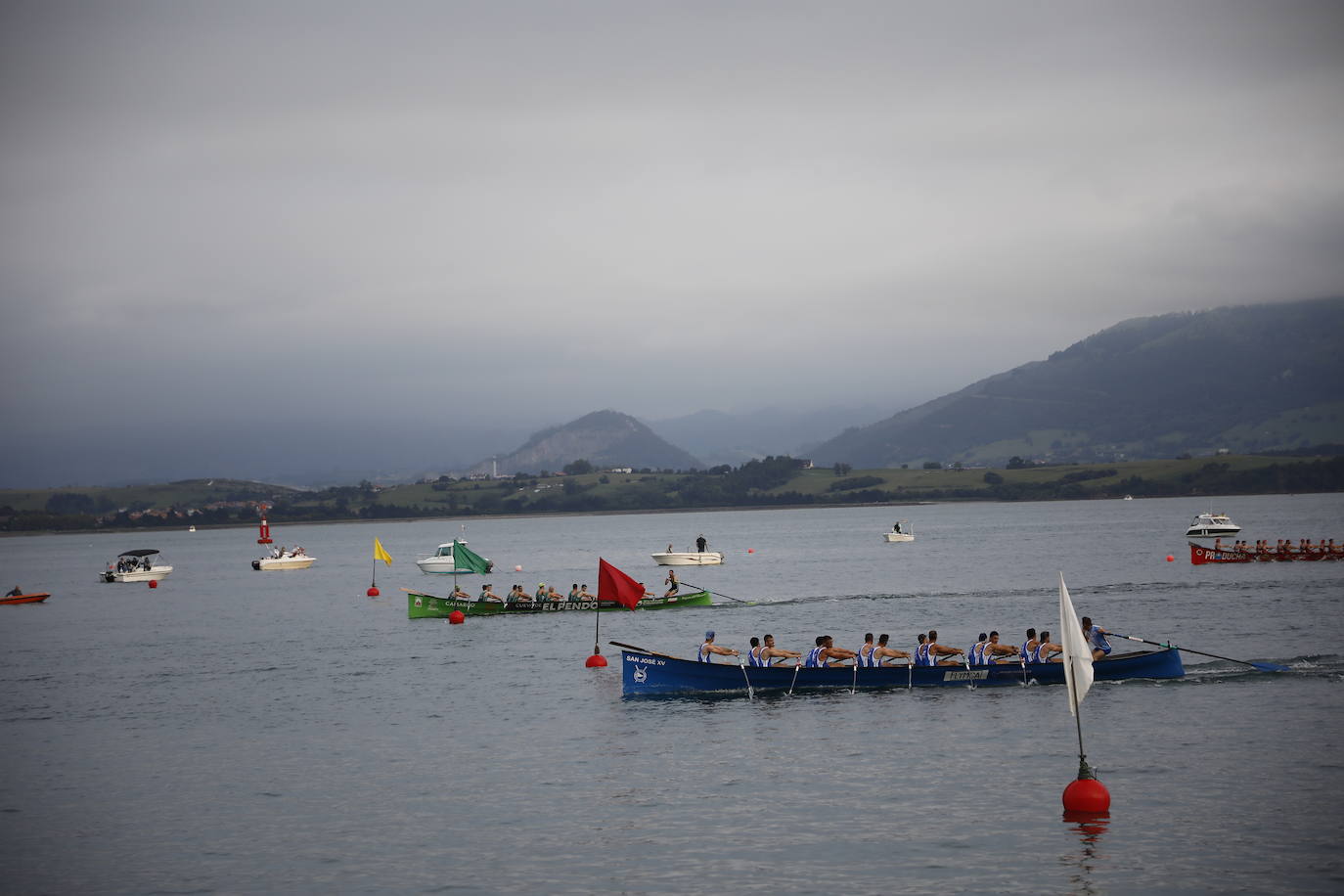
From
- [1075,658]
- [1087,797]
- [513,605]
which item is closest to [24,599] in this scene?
[513,605]

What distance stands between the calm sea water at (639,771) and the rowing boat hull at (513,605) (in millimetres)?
5879

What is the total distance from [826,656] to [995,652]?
19.2 ft

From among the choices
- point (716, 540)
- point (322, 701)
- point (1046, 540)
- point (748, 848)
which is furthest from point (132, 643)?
point (716, 540)

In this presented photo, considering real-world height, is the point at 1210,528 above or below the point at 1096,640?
above

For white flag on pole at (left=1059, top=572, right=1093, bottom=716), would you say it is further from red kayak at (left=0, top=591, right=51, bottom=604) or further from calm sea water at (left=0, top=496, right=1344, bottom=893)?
red kayak at (left=0, top=591, right=51, bottom=604)

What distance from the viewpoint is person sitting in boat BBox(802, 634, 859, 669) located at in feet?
143

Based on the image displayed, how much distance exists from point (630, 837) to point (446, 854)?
156 inches

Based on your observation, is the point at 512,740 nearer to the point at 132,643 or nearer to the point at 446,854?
the point at 446,854

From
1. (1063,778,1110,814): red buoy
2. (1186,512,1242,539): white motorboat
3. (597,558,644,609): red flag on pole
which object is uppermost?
(597,558,644,609): red flag on pole

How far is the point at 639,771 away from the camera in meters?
33.8

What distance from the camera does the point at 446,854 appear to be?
87.9ft

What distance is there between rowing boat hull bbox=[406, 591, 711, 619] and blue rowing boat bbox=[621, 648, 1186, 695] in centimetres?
3112

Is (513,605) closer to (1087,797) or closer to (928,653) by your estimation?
(928,653)

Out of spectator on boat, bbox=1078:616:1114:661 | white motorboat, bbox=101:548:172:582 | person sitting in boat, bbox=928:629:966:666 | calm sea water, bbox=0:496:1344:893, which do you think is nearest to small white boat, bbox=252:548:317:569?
white motorboat, bbox=101:548:172:582
